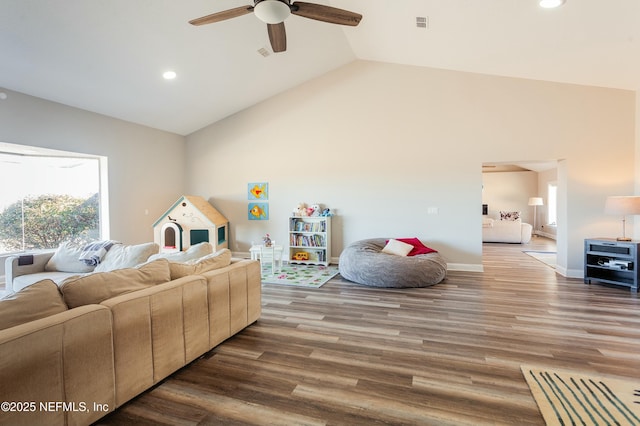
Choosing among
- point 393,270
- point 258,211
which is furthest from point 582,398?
point 258,211

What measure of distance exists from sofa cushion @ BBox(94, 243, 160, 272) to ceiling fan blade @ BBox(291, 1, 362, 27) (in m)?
3.00

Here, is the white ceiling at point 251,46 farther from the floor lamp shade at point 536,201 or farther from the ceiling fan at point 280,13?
Result: the floor lamp shade at point 536,201

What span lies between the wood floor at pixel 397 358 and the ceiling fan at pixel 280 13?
2.91 meters

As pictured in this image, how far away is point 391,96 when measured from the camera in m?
5.83

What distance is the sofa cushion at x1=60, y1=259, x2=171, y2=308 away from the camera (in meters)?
1.85

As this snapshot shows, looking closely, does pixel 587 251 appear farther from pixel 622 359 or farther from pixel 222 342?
pixel 222 342

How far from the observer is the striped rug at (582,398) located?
5.73ft

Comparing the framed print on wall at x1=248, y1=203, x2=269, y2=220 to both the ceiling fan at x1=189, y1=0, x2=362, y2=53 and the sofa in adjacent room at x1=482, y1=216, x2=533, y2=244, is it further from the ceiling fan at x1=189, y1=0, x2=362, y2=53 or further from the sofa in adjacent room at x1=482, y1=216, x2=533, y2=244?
the sofa in adjacent room at x1=482, y1=216, x2=533, y2=244

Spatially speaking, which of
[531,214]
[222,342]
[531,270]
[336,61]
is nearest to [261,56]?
[336,61]

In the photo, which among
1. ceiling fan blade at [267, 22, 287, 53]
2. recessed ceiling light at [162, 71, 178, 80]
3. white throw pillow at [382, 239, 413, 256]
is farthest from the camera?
white throw pillow at [382, 239, 413, 256]

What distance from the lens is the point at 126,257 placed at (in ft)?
11.8

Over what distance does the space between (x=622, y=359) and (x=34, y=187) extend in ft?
26.2

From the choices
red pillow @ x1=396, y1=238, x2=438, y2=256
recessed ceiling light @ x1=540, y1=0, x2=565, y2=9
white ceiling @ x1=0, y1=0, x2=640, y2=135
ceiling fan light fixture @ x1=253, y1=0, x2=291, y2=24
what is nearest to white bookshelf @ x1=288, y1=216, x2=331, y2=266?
red pillow @ x1=396, y1=238, x2=438, y2=256

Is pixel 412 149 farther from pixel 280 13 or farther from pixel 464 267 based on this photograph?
pixel 280 13
